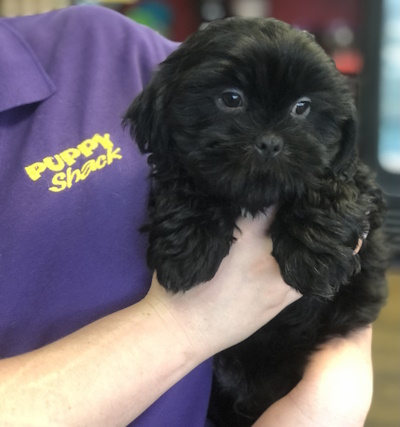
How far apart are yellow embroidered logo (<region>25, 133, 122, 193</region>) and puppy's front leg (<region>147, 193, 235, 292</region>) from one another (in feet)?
0.48

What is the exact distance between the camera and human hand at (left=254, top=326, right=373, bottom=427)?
1043mm

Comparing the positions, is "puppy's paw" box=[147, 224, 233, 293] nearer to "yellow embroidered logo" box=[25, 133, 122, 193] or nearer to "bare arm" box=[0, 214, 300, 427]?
"bare arm" box=[0, 214, 300, 427]

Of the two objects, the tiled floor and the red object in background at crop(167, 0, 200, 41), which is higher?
the red object in background at crop(167, 0, 200, 41)

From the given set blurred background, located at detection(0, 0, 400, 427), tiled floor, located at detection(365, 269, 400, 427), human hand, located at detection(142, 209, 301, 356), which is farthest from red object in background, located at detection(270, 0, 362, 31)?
human hand, located at detection(142, 209, 301, 356)

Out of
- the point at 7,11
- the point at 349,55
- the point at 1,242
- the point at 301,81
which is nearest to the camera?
the point at 301,81

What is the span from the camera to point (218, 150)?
0.87 m

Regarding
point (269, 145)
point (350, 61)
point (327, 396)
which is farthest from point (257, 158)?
point (350, 61)

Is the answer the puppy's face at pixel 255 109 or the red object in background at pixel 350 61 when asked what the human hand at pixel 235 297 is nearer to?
the puppy's face at pixel 255 109

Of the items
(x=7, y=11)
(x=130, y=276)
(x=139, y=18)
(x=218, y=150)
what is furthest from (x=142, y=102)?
(x=139, y=18)

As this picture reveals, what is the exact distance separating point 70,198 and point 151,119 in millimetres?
214

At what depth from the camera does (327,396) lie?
1.05 m

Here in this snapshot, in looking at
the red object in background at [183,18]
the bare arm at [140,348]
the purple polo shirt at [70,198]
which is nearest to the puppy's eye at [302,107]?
the bare arm at [140,348]

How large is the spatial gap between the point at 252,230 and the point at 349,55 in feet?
9.15

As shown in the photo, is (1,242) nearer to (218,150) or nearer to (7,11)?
(218,150)
